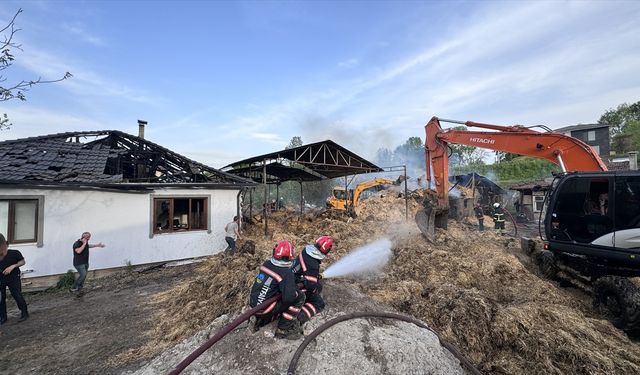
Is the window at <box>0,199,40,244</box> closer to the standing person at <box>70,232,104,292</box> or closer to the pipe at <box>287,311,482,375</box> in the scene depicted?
the standing person at <box>70,232,104,292</box>

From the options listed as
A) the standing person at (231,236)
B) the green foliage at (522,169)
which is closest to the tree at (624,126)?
the green foliage at (522,169)

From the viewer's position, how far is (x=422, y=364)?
154 inches

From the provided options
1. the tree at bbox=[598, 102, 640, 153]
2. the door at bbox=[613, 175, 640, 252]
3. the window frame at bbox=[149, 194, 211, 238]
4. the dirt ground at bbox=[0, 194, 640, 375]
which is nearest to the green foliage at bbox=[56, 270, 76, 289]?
the dirt ground at bbox=[0, 194, 640, 375]

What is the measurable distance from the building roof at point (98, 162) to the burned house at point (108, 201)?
2 centimetres

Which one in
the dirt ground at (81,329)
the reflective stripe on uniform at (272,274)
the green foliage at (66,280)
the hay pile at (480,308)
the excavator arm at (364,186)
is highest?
the excavator arm at (364,186)

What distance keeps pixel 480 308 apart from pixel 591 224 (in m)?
3.18

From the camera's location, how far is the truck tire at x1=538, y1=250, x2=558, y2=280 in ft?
24.8

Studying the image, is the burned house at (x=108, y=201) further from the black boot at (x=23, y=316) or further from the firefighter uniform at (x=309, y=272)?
the firefighter uniform at (x=309, y=272)

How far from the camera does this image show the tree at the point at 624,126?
4284 centimetres

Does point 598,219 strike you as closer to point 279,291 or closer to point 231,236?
point 279,291

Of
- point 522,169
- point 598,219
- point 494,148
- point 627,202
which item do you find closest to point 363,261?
point 494,148

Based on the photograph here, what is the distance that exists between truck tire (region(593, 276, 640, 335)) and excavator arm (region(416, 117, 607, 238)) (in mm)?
2794

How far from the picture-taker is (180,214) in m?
12.5

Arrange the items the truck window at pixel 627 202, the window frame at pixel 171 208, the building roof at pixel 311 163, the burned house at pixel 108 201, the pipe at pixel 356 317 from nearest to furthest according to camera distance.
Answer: the pipe at pixel 356 317 → the truck window at pixel 627 202 → the burned house at pixel 108 201 → the window frame at pixel 171 208 → the building roof at pixel 311 163
